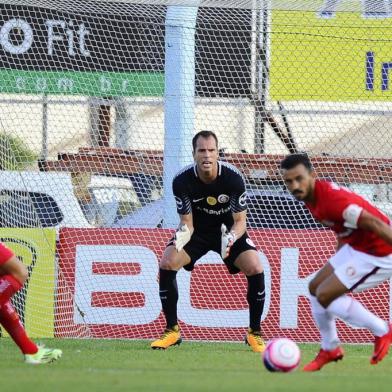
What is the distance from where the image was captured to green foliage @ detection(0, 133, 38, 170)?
1434cm

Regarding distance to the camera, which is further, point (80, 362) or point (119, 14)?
point (119, 14)

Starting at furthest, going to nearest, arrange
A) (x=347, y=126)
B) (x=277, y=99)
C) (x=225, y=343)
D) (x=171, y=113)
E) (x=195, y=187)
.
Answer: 1. (x=347, y=126)
2. (x=277, y=99)
3. (x=171, y=113)
4. (x=225, y=343)
5. (x=195, y=187)

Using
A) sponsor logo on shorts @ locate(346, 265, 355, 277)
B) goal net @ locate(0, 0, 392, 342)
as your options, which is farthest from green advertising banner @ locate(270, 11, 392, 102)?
sponsor logo on shorts @ locate(346, 265, 355, 277)

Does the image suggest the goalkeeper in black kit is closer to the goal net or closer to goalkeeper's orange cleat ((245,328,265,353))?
goalkeeper's orange cleat ((245,328,265,353))

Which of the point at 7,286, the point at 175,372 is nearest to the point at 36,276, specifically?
the point at 7,286

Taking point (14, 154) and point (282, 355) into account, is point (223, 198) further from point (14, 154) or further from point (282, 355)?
point (14, 154)

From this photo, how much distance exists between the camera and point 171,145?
13.5 metres

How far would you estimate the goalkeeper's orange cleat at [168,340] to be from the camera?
11.2 meters

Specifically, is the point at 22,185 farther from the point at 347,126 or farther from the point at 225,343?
the point at 347,126

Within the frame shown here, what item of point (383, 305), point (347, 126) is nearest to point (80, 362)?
point (383, 305)

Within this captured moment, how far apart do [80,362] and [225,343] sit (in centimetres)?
343

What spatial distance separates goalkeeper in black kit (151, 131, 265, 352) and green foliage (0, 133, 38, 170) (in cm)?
367

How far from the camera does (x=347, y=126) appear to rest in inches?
619

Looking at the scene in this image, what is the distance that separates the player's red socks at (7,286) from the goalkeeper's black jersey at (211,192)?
2.58 meters
